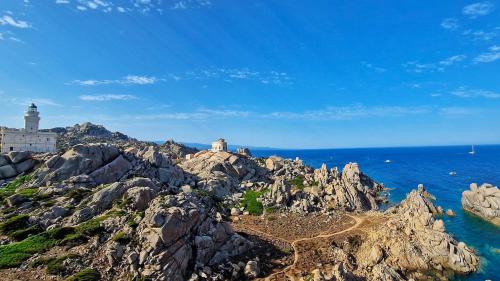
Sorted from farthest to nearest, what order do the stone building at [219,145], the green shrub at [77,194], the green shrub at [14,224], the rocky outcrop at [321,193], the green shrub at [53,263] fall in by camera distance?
1. the stone building at [219,145]
2. the rocky outcrop at [321,193]
3. the green shrub at [77,194]
4. the green shrub at [14,224]
5. the green shrub at [53,263]

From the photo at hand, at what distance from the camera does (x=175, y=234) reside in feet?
133

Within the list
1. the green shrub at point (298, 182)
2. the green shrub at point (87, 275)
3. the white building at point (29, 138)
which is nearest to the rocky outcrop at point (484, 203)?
the green shrub at point (298, 182)

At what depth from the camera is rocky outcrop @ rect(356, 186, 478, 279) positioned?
47938 mm

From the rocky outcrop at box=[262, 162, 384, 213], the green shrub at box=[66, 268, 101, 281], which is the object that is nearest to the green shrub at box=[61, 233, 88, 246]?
the green shrub at box=[66, 268, 101, 281]

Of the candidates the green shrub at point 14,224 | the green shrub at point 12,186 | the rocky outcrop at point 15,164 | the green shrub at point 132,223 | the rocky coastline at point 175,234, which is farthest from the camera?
the rocky outcrop at point 15,164

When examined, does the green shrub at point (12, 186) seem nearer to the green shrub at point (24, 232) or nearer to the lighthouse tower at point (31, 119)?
the green shrub at point (24, 232)

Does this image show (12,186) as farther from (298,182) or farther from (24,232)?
(298,182)

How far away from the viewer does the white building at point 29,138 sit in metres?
89.1

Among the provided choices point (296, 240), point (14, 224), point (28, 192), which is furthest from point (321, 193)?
point (14, 224)

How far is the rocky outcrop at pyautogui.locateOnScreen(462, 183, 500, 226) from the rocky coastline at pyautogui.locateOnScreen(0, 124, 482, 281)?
2477cm

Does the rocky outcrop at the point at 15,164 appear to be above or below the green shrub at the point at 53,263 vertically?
above

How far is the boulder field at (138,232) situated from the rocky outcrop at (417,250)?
0.47 feet

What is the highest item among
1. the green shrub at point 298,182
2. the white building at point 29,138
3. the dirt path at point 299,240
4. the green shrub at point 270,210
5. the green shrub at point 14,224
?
the white building at point 29,138

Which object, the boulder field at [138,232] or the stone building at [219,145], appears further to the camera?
the stone building at [219,145]
